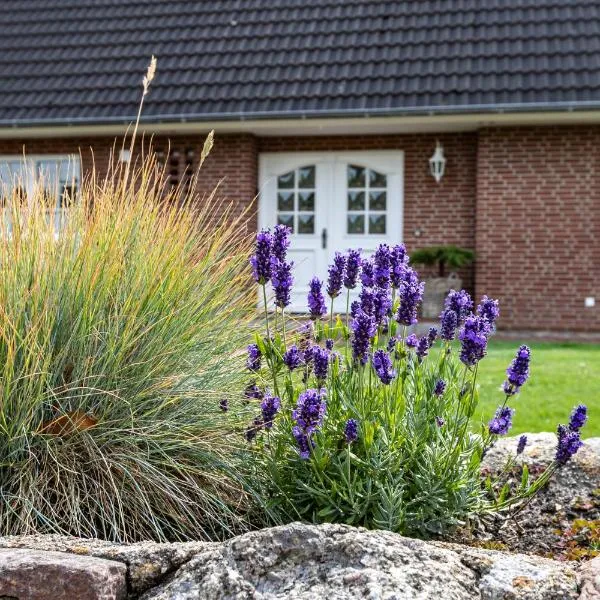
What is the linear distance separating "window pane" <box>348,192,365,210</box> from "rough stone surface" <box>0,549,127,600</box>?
1010 centimetres

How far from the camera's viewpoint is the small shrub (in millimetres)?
2541

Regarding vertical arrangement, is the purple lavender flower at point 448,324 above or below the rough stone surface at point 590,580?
above

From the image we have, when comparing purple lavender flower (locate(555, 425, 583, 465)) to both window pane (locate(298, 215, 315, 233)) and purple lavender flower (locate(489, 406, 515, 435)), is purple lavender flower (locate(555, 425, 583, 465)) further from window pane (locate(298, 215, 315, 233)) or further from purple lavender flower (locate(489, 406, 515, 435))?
window pane (locate(298, 215, 315, 233))

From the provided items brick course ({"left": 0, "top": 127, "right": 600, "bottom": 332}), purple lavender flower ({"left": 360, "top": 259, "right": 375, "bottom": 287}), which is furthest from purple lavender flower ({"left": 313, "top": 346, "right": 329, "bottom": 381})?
brick course ({"left": 0, "top": 127, "right": 600, "bottom": 332})

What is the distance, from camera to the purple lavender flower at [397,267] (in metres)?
2.69

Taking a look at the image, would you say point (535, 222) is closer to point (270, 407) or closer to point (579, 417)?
point (579, 417)

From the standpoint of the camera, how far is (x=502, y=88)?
10594 millimetres

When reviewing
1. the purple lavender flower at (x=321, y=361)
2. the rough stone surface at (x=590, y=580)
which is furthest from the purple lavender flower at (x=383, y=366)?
the rough stone surface at (x=590, y=580)

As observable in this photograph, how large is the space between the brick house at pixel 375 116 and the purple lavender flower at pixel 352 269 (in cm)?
799

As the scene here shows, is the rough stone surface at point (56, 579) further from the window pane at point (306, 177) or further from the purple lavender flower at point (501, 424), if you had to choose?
the window pane at point (306, 177)

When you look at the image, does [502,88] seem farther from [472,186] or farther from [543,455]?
[543,455]

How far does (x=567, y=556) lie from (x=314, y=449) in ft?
2.44

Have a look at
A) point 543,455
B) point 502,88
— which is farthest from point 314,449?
point 502,88

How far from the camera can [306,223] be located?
11992 millimetres
